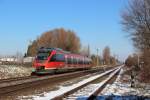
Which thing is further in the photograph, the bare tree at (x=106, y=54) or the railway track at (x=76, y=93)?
the bare tree at (x=106, y=54)

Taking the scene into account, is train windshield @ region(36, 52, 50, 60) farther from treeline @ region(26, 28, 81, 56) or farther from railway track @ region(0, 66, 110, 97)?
treeline @ region(26, 28, 81, 56)

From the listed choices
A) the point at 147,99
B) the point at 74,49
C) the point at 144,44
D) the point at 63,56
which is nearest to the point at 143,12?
the point at 144,44

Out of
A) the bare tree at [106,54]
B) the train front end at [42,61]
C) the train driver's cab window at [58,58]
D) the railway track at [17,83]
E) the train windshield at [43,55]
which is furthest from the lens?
the bare tree at [106,54]

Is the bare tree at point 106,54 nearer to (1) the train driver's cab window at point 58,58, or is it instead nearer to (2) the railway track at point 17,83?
(1) the train driver's cab window at point 58,58

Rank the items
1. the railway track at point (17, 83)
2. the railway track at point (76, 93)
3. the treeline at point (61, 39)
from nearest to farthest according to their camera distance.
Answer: the railway track at point (76, 93), the railway track at point (17, 83), the treeline at point (61, 39)

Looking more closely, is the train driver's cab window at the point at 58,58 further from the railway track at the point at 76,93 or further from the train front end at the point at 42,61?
the railway track at the point at 76,93

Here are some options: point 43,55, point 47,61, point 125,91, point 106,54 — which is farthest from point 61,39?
point 125,91

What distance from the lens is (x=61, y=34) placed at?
116 metres

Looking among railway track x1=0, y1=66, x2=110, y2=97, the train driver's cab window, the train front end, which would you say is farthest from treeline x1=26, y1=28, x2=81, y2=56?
railway track x1=0, y1=66, x2=110, y2=97

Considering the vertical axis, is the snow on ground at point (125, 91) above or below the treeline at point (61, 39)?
below

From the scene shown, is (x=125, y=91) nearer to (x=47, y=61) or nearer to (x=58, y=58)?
(x=47, y=61)

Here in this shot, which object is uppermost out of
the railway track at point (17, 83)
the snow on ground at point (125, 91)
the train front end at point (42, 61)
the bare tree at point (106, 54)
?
the bare tree at point (106, 54)

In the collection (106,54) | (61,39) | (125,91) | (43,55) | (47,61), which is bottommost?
(125,91)

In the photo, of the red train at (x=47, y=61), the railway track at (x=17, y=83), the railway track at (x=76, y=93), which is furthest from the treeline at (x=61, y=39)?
the railway track at (x=76, y=93)
